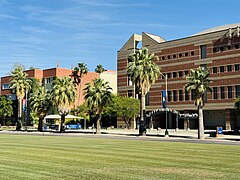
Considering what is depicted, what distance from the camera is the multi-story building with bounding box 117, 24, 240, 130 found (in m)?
83.4

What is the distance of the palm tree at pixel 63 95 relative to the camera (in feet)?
235

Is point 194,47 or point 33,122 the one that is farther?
point 33,122

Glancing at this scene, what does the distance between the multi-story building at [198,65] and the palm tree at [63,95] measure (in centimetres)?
2243

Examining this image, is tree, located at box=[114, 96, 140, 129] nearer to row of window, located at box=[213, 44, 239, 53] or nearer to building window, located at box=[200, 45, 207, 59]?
building window, located at box=[200, 45, 207, 59]

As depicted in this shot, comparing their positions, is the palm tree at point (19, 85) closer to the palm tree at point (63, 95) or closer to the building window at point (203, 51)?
the palm tree at point (63, 95)

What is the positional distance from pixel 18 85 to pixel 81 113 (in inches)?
908

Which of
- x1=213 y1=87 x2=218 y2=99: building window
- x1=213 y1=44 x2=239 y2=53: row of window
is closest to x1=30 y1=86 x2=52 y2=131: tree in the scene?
x1=213 y1=87 x2=218 y2=99: building window

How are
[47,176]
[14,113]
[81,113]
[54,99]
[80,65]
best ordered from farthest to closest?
1. [14,113]
2. [80,65]
3. [81,113]
4. [54,99]
5. [47,176]

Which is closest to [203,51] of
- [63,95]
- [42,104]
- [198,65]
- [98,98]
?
[198,65]

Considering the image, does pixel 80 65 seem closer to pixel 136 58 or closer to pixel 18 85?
pixel 18 85

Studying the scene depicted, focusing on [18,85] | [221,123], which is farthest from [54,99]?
[221,123]

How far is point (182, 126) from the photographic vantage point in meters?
94.4

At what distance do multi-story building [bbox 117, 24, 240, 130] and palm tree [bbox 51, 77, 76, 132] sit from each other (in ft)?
73.6

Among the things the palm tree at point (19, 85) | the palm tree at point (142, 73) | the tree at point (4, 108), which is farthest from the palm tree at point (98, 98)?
the tree at point (4, 108)
